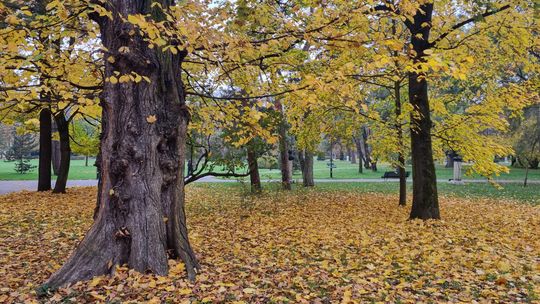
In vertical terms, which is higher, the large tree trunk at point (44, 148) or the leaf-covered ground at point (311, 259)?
the large tree trunk at point (44, 148)

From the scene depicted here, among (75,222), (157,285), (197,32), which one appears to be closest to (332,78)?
(197,32)

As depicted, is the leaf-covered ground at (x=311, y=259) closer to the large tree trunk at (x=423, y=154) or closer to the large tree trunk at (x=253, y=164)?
the large tree trunk at (x=423, y=154)

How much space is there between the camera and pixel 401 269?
499 cm

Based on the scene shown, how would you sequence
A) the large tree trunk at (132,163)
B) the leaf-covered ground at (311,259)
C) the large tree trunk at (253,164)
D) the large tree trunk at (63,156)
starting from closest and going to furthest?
the leaf-covered ground at (311,259), the large tree trunk at (132,163), the large tree trunk at (253,164), the large tree trunk at (63,156)

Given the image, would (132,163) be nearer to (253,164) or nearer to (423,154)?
(253,164)

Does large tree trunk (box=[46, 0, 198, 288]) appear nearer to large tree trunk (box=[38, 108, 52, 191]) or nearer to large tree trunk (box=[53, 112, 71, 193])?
large tree trunk (box=[53, 112, 71, 193])

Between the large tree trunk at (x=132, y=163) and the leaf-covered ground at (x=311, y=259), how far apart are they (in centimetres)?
27

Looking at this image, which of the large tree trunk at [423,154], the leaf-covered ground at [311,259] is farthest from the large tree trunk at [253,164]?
the large tree trunk at [423,154]

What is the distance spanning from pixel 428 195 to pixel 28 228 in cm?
876

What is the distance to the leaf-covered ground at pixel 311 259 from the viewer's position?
13.1ft

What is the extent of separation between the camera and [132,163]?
435cm

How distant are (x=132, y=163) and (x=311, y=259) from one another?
2.94 metres

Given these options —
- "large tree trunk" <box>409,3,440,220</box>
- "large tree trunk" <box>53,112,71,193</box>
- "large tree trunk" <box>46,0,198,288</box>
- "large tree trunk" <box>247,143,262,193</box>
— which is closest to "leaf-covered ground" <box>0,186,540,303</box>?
"large tree trunk" <box>46,0,198,288</box>

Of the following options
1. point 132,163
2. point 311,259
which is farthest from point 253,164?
point 132,163
